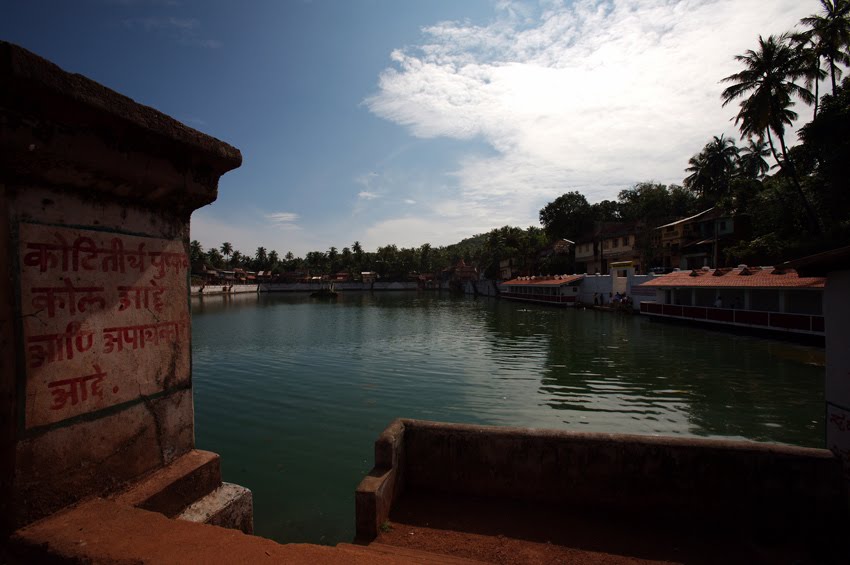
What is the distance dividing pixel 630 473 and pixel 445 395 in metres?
9.35

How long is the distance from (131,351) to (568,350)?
2188 centimetres

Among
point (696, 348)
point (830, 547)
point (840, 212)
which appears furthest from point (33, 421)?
point (840, 212)

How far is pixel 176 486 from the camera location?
2.76 meters

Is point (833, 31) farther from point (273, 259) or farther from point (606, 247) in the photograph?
point (273, 259)

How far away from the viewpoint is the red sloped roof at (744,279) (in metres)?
21.3

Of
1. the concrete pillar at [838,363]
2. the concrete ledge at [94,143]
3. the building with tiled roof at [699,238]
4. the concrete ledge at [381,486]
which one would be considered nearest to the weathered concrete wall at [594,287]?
the building with tiled roof at [699,238]

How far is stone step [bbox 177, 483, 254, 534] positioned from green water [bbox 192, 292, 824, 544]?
359 cm

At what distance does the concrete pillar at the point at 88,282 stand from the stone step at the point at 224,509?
375 mm

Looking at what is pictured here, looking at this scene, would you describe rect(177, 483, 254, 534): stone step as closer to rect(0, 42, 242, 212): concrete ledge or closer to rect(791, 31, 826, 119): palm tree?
rect(0, 42, 242, 212): concrete ledge

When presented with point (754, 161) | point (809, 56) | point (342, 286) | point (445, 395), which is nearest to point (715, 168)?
point (754, 161)

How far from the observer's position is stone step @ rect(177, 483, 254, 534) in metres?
2.80

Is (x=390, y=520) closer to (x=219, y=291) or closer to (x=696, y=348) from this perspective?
(x=696, y=348)

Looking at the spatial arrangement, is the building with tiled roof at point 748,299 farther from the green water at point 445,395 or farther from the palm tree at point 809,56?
the palm tree at point 809,56

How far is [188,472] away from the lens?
112 inches
